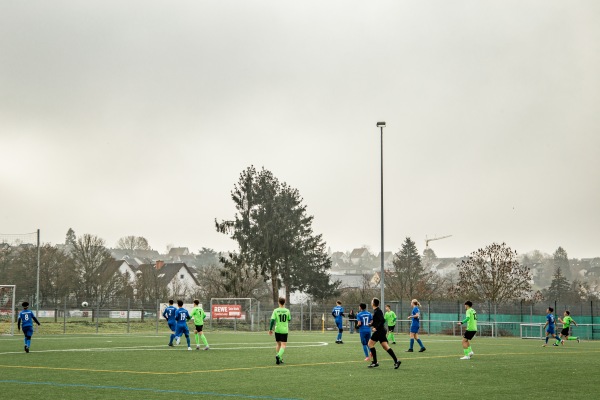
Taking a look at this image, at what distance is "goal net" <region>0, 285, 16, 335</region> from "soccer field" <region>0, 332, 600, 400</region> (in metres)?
22.6

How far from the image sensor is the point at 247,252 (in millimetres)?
78062

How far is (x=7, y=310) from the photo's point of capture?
1953 inches

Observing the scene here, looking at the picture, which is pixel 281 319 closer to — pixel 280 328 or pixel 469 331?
pixel 280 328

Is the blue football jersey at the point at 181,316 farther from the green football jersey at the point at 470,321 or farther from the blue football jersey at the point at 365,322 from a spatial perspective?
the green football jersey at the point at 470,321

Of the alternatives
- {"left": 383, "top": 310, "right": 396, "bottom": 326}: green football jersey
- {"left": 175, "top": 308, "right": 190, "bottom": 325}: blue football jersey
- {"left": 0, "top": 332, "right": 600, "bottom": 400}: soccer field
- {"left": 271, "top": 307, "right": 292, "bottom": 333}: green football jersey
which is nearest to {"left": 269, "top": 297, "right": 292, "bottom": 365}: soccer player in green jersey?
{"left": 271, "top": 307, "right": 292, "bottom": 333}: green football jersey

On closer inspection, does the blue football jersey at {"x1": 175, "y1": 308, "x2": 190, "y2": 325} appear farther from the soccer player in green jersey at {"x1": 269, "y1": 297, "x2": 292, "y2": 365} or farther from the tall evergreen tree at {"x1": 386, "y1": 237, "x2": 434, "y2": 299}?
the tall evergreen tree at {"x1": 386, "y1": 237, "x2": 434, "y2": 299}

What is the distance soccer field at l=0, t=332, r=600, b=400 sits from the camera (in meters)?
14.6

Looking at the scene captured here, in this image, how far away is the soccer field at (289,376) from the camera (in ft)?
47.8

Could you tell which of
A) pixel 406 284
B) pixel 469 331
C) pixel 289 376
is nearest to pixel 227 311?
pixel 406 284

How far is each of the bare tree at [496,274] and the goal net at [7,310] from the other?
133ft

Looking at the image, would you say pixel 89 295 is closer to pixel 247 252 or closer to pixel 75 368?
pixel 247 252

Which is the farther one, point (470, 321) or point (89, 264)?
point (89, 264)

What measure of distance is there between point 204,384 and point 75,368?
19.3ft

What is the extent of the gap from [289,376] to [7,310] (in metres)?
37.0
